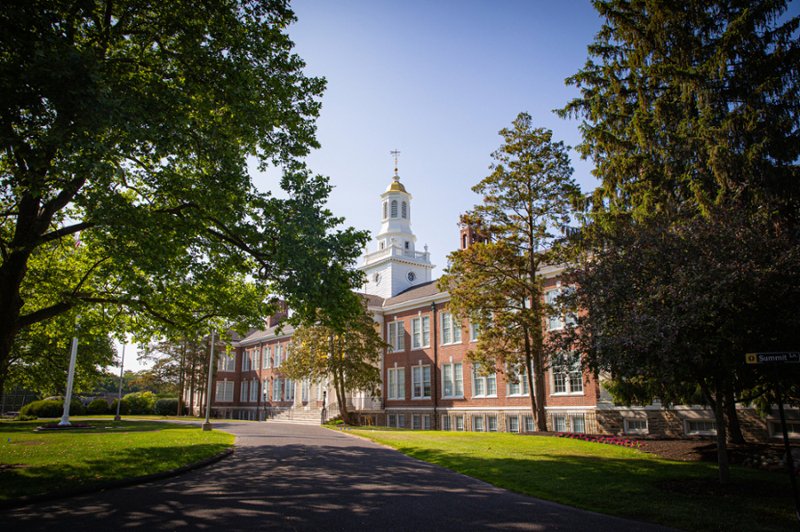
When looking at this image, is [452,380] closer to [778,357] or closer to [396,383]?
[396,383]

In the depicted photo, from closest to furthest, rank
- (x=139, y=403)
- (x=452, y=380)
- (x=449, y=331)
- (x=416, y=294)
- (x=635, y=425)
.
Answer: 1. (x=635, y=425)
2. (x=452, y=380)
3. (x=449, y=331)
4. (x=416, y=294)
5. (x=139, y=403)

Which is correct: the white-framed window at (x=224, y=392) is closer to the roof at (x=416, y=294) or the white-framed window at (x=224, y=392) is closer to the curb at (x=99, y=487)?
A: the roof at (x=416, y=294)

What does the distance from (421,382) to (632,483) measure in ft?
95.5

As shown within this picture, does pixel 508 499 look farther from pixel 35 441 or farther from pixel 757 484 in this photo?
pixel 35 441

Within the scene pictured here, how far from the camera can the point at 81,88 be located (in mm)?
8922

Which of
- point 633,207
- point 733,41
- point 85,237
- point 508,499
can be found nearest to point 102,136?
point 85,237

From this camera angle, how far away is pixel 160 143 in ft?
33.2

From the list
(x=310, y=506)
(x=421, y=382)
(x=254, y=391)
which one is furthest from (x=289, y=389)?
(x=310, y=506)

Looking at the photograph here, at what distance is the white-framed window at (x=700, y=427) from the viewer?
22.9 metres

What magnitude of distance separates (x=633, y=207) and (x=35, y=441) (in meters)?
23.0

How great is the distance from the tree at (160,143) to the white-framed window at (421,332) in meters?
25.6

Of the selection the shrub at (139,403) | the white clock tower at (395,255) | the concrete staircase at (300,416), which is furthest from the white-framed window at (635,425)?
the shrub at (139,403)

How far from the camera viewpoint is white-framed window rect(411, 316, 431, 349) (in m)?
39.8

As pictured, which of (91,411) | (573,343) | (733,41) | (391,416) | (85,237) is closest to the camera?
(573,343)
